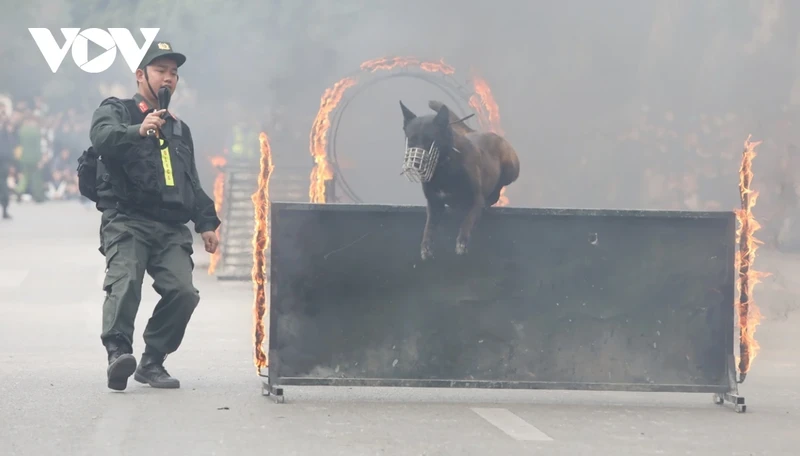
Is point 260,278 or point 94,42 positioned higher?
point 94,42

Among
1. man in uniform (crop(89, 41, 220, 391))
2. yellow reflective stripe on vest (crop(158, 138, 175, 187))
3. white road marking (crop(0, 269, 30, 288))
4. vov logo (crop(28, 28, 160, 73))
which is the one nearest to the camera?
man in uniform (crop(89, 41, 220, 391))

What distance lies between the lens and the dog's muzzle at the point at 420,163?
715 centimetres

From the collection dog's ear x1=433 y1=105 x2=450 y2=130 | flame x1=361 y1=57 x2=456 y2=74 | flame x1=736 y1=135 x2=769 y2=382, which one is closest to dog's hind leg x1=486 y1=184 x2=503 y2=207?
dog's ear x1=433 y1=105 x2=450 y2=130

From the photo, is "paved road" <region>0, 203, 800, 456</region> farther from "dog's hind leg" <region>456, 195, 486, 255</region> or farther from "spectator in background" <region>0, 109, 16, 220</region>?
"spectator in background" <region>0, 109, 16, 220</region>

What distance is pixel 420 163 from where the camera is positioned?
23.5 feet

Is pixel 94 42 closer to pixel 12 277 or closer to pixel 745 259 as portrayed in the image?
pixel 12 277

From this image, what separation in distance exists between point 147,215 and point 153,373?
88cm

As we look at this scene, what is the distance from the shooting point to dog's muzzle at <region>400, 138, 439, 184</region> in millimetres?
7152

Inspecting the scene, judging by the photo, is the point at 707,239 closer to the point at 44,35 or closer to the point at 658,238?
the point at 658,238

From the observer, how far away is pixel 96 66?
4744 centimetres

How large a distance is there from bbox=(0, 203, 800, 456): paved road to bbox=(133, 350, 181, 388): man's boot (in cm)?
6

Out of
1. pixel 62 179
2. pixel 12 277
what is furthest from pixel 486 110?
pixel 62 179

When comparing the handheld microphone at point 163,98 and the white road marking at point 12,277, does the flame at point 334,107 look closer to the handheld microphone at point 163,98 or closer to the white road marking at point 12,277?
the white road marking at point 12,277

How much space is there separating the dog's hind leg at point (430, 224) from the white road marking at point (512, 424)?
830 millimetres
